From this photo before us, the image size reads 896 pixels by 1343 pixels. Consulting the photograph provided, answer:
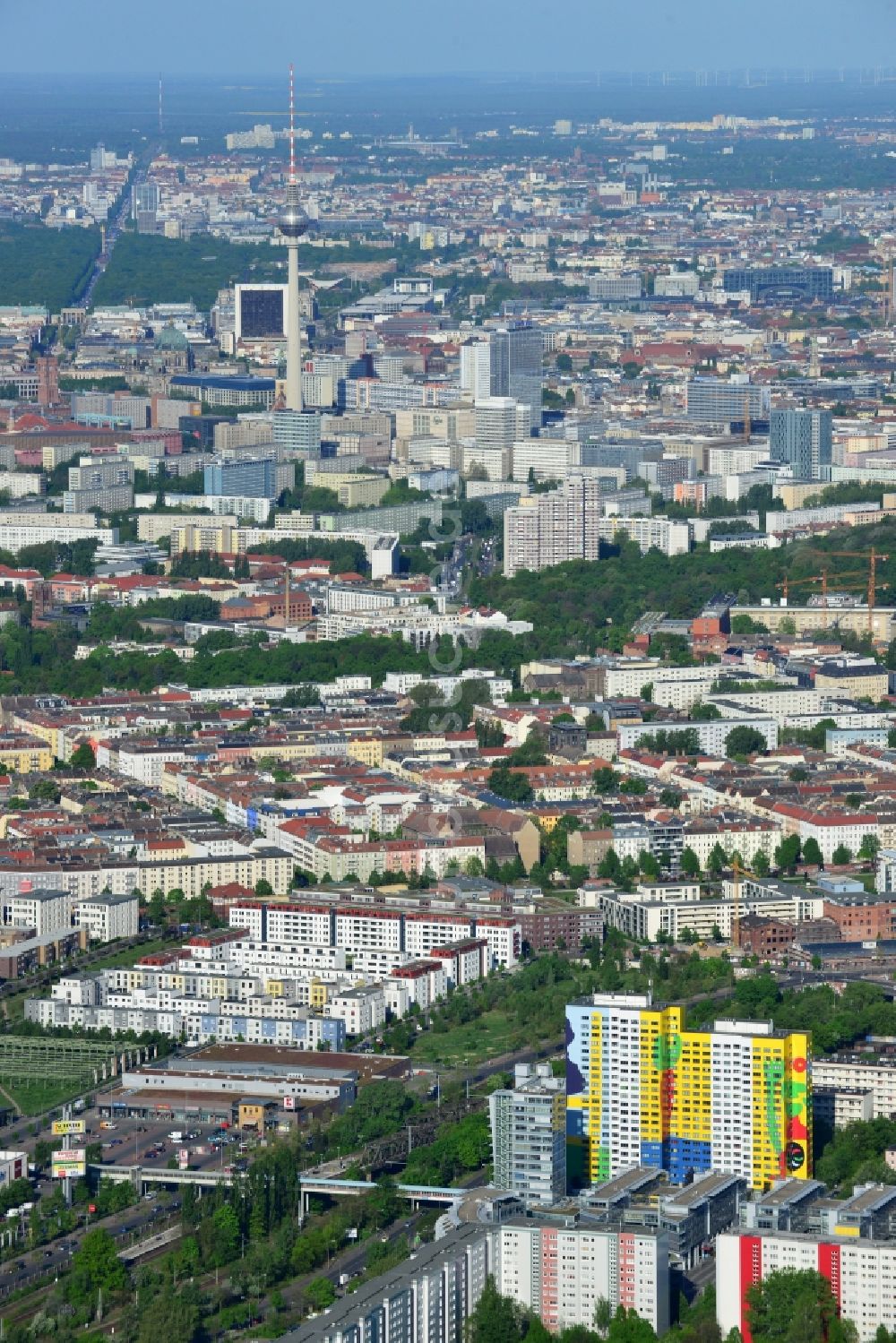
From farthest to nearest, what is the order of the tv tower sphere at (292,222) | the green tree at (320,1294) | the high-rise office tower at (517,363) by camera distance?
the tv tower sphere at (292,222)
the high-rise office tower at (517,363)
the green tree at (320,1294)

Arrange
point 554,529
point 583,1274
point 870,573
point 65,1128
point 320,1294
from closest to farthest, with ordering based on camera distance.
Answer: point 583,1274, point 320,1294, point 65,1128, point 870,573, point 554,529

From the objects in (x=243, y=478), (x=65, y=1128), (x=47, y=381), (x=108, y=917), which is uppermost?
(x=65, y=1128)

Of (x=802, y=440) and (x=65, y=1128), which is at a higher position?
(x=65, y=1128)

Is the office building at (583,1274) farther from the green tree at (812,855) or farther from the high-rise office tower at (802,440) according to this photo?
the high-rise office tower at (802,440)

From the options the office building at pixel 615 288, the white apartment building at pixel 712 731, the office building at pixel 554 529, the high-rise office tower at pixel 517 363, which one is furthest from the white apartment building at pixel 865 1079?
the office building at pixel 615 288

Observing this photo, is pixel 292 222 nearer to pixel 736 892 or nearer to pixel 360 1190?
pixel 736 892

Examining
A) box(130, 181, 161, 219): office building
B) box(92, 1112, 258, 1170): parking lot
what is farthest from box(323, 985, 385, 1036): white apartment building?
box(130, 181, 161, 219): office building

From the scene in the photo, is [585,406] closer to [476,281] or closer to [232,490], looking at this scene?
[232,490]

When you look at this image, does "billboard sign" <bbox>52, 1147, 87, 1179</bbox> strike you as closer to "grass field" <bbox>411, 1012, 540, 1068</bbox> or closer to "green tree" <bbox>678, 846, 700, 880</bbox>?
"grass field" <bbox>411, 1012, 540, 1068</bbox>

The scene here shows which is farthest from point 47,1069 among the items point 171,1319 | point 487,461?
point 487,461
